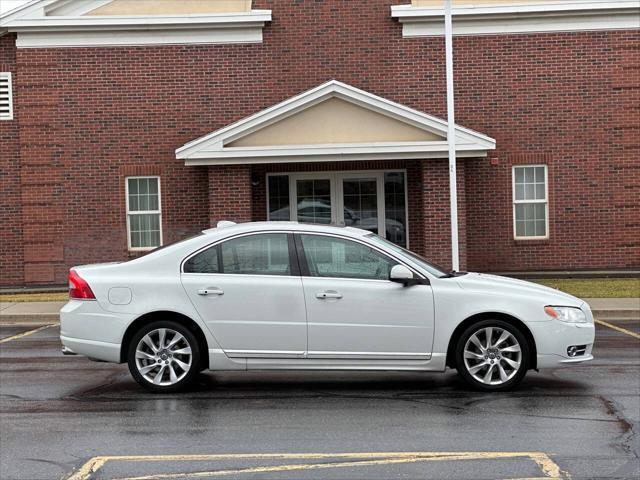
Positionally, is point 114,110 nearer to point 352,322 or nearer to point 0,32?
point 0,32

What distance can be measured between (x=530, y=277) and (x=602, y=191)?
9.15ft

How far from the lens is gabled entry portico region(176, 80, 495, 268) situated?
1895cm

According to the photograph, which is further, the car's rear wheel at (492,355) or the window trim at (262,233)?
the window trim at (262,233)

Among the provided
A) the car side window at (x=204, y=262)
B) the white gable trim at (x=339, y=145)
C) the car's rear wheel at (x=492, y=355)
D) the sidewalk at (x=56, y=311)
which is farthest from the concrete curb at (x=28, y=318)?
the car's rear wheel at (x=492, y=355)

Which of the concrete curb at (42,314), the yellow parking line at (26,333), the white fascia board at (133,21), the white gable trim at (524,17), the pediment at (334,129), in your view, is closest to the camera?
the yellow parking line at (26,333)

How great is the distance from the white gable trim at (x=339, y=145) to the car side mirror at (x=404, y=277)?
10357mm

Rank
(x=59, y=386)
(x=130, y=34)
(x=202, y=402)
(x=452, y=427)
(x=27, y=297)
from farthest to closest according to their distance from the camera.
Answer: (x=130, y=34), (x=27, y=297), (x=59, y=386), (x=202, y=402), (x=452, y=427)

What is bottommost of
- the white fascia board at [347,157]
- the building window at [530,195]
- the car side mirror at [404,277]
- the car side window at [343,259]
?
the car side mirror at [404,277]

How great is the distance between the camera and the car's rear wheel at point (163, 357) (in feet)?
28.9

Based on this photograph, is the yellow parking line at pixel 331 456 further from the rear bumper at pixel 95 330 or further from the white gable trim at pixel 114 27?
the white gable trim at pixel 114 27

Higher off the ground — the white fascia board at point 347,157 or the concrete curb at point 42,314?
the white fascia board at point 347,157

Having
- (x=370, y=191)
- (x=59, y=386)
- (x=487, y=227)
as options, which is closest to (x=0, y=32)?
(x=370, y=191)

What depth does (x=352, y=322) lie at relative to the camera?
28.5 feet

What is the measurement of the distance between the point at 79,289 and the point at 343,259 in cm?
256
